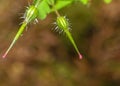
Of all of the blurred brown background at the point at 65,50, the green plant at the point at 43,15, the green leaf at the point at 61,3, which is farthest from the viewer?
Result: the blurred brown background at the point at 65,50

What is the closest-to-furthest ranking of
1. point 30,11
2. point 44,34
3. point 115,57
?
1. point 30,11
2. point 115,57
3. point 44,34

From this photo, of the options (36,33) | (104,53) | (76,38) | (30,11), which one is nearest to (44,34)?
(36,33)

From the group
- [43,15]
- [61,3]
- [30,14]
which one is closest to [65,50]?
[61,3]

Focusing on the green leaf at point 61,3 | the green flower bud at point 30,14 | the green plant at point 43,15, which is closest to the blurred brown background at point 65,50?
the green leaf at point 61,3

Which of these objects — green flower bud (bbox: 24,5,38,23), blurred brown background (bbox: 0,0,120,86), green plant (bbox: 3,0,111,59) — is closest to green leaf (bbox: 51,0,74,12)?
green plant (bbox: 3,0,111,59)

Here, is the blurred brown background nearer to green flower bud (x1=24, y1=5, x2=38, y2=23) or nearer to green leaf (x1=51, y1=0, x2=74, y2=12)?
green leaf (x1=51, y1=0, x2=74, y2=12)

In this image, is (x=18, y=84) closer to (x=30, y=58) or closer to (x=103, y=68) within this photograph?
(x=30, y=58)

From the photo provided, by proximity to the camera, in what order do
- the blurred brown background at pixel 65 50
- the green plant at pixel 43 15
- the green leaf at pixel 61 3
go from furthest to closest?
the blurred brown background at pixel 65 50 < the green leaf at pixel 61 3 < the green plant at pixel 43 15

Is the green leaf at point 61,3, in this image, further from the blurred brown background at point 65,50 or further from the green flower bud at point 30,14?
the blurred brown background at point 65,50

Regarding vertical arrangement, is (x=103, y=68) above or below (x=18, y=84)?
below
